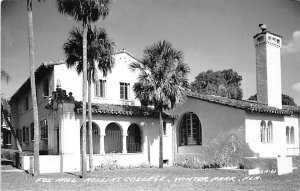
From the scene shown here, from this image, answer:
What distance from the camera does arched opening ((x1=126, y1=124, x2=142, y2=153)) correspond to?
2389cm


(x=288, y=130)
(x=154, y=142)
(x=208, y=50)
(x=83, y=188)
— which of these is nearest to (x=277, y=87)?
(x=288, y=130)

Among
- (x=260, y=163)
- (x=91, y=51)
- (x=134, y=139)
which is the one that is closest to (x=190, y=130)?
(x=134, y=139)

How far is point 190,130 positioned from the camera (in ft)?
81.0

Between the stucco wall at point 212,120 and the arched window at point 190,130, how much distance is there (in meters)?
0.43

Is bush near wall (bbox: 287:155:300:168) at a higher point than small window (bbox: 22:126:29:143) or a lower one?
lower

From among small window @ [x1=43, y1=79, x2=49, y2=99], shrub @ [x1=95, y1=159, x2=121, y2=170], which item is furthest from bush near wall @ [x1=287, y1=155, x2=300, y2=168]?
small window @ [x1=43, y1=79, x2=49, y2=99]

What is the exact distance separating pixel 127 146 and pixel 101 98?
3899 mm

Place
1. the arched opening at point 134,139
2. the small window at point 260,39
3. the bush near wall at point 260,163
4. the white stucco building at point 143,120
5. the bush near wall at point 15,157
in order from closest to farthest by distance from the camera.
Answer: the bush near wall at point 260,163
the bush near wall at point 15,157
the white stucco building at point 143,120
the arched opening at point 134,139
the small window at point 260,39

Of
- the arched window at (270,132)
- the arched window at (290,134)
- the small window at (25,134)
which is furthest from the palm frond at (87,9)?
the arched window at (290,134)

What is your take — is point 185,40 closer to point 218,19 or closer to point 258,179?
point 218,19

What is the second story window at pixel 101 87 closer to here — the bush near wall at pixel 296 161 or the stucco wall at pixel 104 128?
the stucco wall at pixel 104 128

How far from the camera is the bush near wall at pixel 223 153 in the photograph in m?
21.0

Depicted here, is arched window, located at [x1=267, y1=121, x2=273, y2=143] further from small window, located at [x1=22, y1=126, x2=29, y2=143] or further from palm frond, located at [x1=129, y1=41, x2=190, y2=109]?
small window, located at [x1=22, y1=126, x2=29, y2=143]

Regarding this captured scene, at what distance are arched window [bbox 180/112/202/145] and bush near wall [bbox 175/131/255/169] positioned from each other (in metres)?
1.15
